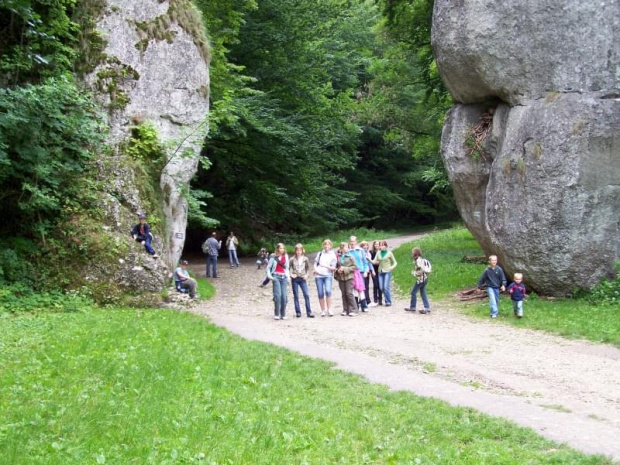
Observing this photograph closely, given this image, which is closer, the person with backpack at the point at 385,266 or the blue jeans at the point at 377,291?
the person with backpack at the point at 385,266

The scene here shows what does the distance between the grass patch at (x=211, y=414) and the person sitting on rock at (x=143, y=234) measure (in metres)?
5.58

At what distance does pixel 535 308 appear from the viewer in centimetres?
1390

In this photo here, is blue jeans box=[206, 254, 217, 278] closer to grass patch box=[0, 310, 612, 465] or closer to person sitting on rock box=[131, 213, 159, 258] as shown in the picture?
person sitting on rock box=[131, 213, 159, 258]

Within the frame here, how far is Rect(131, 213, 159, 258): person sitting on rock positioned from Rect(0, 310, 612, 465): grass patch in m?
5.58

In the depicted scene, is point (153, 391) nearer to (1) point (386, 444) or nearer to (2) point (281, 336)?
(1) point (386, 444)

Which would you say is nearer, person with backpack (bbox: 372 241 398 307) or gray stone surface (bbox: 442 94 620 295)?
gray stone surface (bbox: 442 94 620 295)

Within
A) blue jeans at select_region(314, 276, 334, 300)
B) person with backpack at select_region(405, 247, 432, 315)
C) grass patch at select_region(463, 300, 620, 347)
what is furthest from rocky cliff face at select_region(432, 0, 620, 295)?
blue jeans at select_region(314, 276, 334, 300)

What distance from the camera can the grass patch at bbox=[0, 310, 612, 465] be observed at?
16.1ft

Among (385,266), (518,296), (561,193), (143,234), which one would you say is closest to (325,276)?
(385,266)

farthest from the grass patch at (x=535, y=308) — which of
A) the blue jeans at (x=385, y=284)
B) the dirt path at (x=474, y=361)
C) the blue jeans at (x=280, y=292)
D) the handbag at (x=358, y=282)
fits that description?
the blue jeans at (x=280, y=292)

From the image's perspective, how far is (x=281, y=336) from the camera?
38.4 feet

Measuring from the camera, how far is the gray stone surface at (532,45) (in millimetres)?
14578

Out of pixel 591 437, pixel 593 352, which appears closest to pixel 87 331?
pixel 591 437

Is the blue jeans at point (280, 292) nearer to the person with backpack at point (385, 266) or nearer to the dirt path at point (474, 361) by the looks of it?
the dirt path at point (474, 361)
